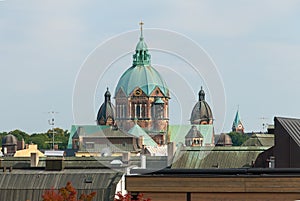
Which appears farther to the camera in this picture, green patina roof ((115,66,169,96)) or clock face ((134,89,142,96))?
clock face ((134,89,142,96))

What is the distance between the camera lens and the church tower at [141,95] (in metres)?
34.1

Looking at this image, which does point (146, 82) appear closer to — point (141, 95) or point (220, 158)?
A: point (141, 95)

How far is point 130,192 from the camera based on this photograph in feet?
110

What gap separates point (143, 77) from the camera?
39.7m

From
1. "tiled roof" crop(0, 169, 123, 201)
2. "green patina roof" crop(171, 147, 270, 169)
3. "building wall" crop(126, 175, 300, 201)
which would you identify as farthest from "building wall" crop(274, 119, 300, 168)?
"green patina roof" crop(171, 147, 270, 169)

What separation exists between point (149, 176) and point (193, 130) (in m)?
5.16

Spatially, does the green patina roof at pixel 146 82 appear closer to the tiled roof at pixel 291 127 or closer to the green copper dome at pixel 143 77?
the green copper dome at pixel 143 77

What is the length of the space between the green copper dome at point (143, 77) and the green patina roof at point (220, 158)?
24.9 m

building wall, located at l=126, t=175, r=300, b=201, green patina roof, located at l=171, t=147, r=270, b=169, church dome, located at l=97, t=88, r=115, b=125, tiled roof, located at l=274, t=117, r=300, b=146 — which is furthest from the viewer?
green patina roof, located at l=171, t=147, r=270, b=169

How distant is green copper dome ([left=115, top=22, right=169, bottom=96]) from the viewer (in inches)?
1328

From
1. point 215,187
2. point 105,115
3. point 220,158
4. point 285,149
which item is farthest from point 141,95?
point 220,158

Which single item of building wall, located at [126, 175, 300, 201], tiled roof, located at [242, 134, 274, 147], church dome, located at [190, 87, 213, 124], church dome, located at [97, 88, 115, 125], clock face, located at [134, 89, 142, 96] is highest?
tiled roof, located at [242, 134, 274, 147]

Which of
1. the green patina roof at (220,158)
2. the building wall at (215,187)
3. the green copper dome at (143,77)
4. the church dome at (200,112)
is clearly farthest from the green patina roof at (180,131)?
the green patina roof at (220,158)

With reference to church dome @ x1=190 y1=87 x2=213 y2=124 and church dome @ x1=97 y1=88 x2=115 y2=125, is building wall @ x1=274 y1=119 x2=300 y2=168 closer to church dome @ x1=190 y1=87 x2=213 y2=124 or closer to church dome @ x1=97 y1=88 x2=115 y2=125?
church dome @ x1=97 y1=88 x2=115 y2=125
